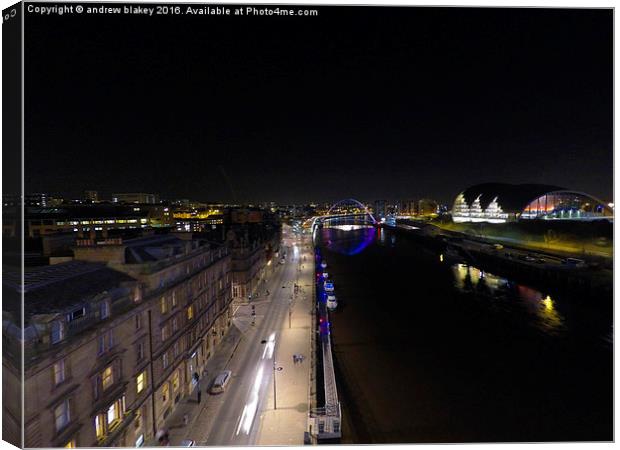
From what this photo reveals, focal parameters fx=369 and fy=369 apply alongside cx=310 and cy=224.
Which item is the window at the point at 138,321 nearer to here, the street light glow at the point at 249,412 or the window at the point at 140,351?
the window at the point at 140,351

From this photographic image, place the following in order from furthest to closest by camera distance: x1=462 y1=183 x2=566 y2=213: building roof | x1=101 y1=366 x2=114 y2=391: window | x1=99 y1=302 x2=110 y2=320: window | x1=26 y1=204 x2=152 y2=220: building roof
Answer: x1=462 y1=183 x2=566 y2=213: building roof < x1=26 y1=204 x2=152 y2=220: building roof < x1=99 y1=302 x2=110 y2=320: window < x1=101 y1=366 x2=114 y2=391: window

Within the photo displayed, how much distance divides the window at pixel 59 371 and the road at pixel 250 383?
172 inches

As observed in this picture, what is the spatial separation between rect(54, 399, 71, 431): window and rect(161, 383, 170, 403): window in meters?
3.87

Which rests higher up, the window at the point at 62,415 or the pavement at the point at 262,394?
the window at the point at 62,415

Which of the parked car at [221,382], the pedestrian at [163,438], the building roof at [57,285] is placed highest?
the building roof at [57,285]

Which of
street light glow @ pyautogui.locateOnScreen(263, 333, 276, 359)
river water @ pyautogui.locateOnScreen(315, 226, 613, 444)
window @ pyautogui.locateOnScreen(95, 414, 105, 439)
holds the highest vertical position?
window @ pyautogui.locateOnScreen(95, 414, 105, 439)

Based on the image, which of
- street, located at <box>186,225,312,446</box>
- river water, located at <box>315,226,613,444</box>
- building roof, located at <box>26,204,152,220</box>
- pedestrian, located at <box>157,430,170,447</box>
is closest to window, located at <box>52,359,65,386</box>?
pedestrian, located at <box>157,430,170,447</box>

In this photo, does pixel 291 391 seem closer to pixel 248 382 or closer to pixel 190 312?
pixel 248 382

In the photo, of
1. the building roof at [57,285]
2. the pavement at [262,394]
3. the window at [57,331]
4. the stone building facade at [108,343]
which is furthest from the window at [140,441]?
the window at [57,331]

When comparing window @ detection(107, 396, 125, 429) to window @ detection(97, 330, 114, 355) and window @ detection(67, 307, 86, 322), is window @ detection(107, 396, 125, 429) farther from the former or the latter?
window @ detection(67, 307, 86, 322)

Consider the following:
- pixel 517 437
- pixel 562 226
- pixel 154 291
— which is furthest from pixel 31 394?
pixel 562 226

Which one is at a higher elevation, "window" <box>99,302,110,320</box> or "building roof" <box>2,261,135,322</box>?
"building roof" <box>2,261,135,322</box>

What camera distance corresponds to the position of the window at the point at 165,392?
10041mm

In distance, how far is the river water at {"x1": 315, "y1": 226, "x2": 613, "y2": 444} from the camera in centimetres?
1161
